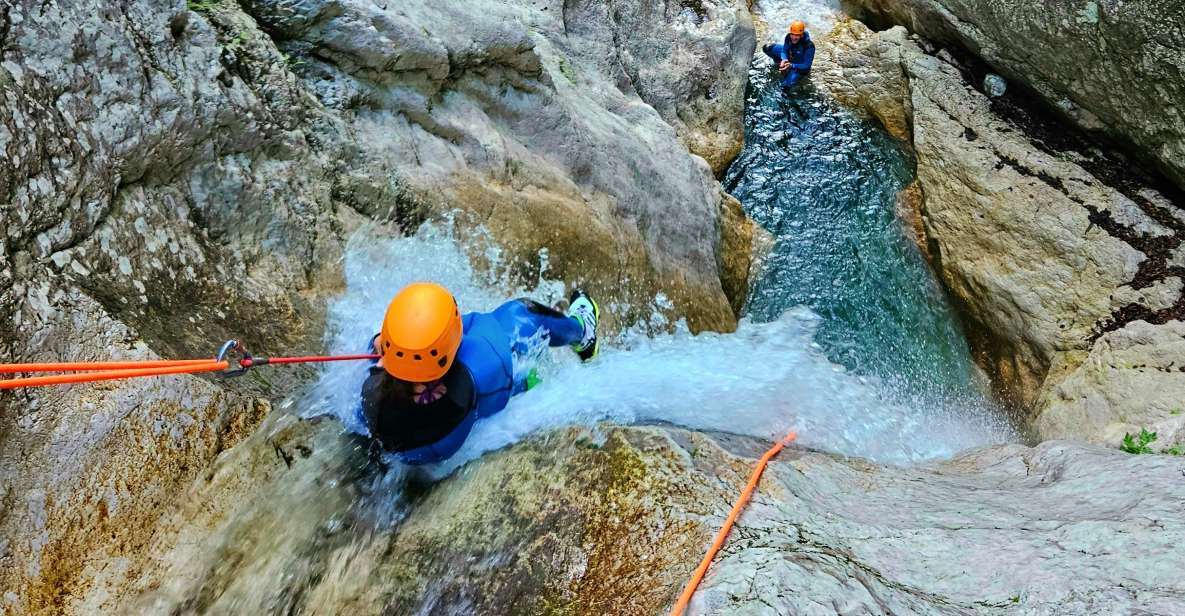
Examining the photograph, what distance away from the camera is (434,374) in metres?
3.00

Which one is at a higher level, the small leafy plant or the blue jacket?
the blue jacket

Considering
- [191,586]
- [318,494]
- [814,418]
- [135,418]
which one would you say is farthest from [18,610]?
[814,418]

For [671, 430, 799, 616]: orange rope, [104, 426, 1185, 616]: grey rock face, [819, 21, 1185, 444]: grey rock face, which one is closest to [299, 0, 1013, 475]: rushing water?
[819, 21, 1185, 444]: grey rock face

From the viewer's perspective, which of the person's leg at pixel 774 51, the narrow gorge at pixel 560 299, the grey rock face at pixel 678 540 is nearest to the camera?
the grey rock face at pixel 678 540

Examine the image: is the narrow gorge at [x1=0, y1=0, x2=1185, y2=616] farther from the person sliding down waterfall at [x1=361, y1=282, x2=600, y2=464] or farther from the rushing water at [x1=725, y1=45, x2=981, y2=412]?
the person sliding down waterfall at [x1=361, y1=282, x2=600, y2=464]

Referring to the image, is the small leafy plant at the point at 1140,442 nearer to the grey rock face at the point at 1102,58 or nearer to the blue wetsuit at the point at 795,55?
the grey rock face at the point at 1102,58

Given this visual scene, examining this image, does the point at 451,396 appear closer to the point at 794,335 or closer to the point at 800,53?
the point at 794,335

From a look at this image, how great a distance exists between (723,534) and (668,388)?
2238 mm

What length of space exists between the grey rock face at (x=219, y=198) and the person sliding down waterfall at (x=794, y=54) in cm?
455

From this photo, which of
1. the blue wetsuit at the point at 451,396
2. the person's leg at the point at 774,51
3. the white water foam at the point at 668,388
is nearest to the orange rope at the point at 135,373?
the blue wetsuit at the point at 451,396

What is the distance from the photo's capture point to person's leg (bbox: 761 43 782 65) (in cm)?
995

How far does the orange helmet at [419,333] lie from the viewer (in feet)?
9.45

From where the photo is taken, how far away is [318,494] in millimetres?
3287

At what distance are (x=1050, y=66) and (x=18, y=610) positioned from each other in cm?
889
